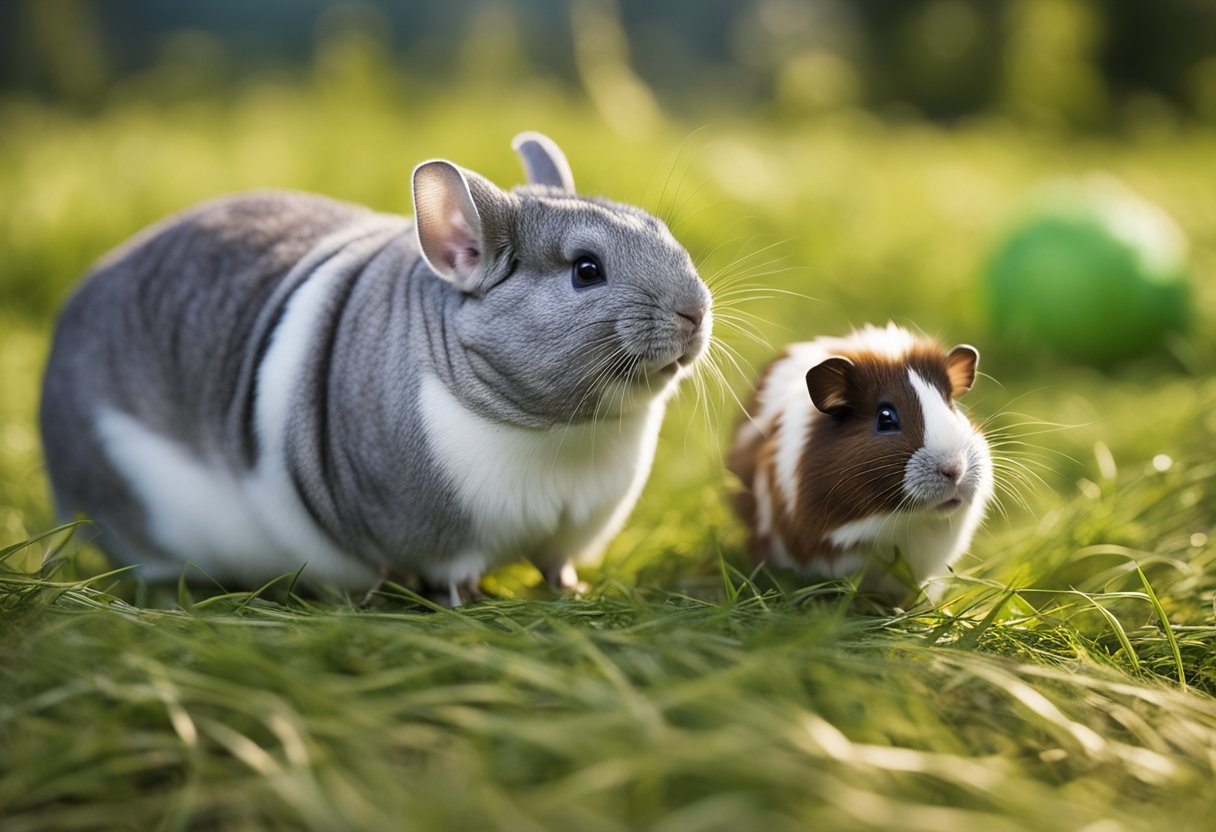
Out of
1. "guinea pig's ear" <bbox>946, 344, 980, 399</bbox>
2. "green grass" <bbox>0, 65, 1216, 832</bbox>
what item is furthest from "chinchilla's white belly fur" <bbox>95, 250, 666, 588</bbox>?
"guinea pig's ear" <bbox>946, 344, 980, 399</bbox>

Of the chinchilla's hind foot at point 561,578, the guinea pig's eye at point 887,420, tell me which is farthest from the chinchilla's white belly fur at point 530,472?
the guinea pig's eye at point 887,420

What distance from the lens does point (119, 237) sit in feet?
20.5

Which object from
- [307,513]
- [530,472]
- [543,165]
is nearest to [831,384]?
[530,472]

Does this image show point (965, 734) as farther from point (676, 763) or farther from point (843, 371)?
point (843, 371)

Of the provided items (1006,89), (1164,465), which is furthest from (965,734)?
(1006,89)

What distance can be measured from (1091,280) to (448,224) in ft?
11.0

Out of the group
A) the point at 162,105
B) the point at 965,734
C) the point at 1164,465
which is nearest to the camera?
the point at 965,734

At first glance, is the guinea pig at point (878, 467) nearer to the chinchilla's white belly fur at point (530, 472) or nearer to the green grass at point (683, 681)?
the green grass at point (683, 681)

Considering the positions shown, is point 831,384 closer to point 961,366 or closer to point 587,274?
point 961,366

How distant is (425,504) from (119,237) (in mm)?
3975

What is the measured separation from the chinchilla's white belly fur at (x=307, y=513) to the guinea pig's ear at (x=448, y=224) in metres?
0.30

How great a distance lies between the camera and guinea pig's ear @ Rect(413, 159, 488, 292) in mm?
2957

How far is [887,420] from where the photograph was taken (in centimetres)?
303

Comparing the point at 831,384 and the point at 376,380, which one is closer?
the point at 831,384
